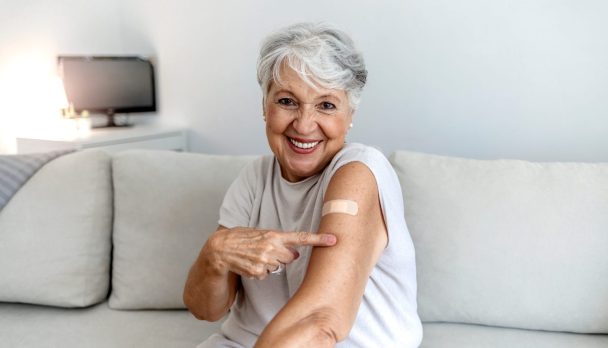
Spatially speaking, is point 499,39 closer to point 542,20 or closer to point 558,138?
point 542,20

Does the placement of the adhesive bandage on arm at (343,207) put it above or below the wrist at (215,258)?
above

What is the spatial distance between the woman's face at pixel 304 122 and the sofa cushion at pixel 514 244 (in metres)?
0.45

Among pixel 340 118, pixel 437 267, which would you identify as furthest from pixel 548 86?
pixel 340 118

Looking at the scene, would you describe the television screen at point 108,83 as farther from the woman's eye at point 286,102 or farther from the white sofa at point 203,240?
the woman's eye at point 286,102

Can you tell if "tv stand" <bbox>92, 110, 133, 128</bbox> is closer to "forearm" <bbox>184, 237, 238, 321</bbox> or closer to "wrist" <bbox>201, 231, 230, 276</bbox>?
"forearm" <bbox>184, 237, 238, 321</bbox>

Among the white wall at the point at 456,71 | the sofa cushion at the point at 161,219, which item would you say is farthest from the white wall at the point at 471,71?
the sofa cushion at the point at 161,219

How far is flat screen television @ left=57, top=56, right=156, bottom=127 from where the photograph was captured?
336cm

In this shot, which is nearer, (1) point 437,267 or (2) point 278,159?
(2) point 278,159

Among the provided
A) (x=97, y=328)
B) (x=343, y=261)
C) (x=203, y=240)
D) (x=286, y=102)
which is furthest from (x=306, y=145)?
(x=97, y=328)

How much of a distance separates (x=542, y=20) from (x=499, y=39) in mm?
173

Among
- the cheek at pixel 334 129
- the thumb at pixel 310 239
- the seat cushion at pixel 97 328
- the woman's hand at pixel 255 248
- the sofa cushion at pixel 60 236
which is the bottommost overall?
the seat cushion at pixel 97 328

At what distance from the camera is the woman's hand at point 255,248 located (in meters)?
1.15

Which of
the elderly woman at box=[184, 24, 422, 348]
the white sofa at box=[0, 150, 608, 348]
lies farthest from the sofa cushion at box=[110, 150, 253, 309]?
the elderly woman at box=[184, 24, 422, 348]

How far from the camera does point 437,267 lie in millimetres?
1658
